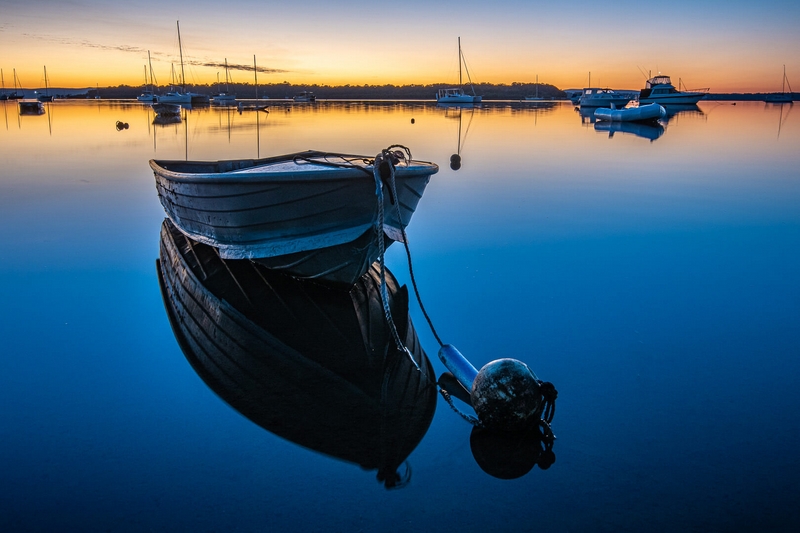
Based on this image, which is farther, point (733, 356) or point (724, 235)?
point (724, 235)

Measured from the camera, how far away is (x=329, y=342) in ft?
18.4

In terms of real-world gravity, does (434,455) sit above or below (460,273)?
below

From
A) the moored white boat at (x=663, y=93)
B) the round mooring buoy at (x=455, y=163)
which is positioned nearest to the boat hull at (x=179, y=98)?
the moored white boat at (x=663, y=93)

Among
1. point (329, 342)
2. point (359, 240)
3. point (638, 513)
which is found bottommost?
point (638, 513)

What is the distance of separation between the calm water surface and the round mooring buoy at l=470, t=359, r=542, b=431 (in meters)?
0.25

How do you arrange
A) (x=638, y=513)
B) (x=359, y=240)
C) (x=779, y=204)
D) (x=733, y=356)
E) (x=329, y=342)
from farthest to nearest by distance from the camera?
(x=779, y=204) < (x=359, y=240) < (x=329, y=342) < (x=733, y=356) < (x=638, y=513)

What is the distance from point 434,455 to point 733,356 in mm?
2906

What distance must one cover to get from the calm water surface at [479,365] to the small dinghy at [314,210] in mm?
980

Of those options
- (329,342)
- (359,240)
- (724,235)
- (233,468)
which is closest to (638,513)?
(233,468)

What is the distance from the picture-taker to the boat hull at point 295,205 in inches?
252

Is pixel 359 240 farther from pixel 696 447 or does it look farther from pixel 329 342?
pixel 696 447

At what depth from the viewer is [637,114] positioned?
40594 millimetres

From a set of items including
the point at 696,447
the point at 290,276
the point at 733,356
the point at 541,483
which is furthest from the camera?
the point at 290,276

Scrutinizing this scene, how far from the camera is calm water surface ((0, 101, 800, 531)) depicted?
3.38 meters
